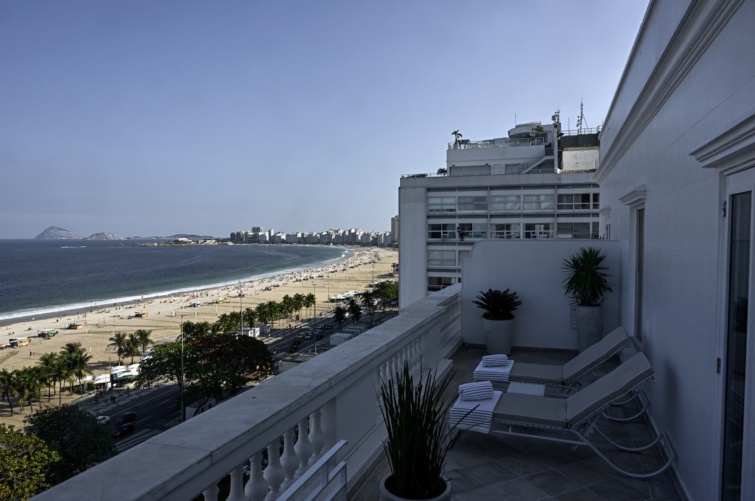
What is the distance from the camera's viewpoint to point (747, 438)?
246 centimetres

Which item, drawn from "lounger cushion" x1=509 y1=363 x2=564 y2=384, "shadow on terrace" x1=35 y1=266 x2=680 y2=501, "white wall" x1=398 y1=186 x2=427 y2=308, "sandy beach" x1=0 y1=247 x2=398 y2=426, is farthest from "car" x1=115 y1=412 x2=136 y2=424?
"lounger cushion" x1=509 y1=363 x2=564 y2=384

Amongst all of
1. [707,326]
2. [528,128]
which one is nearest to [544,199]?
[528,128]

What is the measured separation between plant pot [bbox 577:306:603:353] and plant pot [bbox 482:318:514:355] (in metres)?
1.11

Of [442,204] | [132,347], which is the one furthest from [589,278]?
[132,347]

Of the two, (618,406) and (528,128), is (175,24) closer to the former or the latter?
(618,406)

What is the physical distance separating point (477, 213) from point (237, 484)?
35.7 m

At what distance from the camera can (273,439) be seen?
239 cm

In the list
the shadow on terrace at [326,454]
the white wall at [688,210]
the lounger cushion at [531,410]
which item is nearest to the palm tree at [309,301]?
the shadow on terrace at [326,454]

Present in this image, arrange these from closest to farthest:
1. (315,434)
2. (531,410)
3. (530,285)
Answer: (315,434) < (531,410) < (530,285)

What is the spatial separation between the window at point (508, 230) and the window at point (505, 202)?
1.24 m

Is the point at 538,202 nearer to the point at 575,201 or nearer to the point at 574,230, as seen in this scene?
the point at 575,201

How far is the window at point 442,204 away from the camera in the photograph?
36812 millimetres

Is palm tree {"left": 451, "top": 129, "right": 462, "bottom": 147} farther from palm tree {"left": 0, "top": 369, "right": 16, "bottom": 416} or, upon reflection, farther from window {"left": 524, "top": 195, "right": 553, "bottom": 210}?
palm tree {"left": 0, "top": 369, "right": 16, "bottom": 416}

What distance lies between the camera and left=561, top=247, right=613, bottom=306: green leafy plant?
7.56 meters
